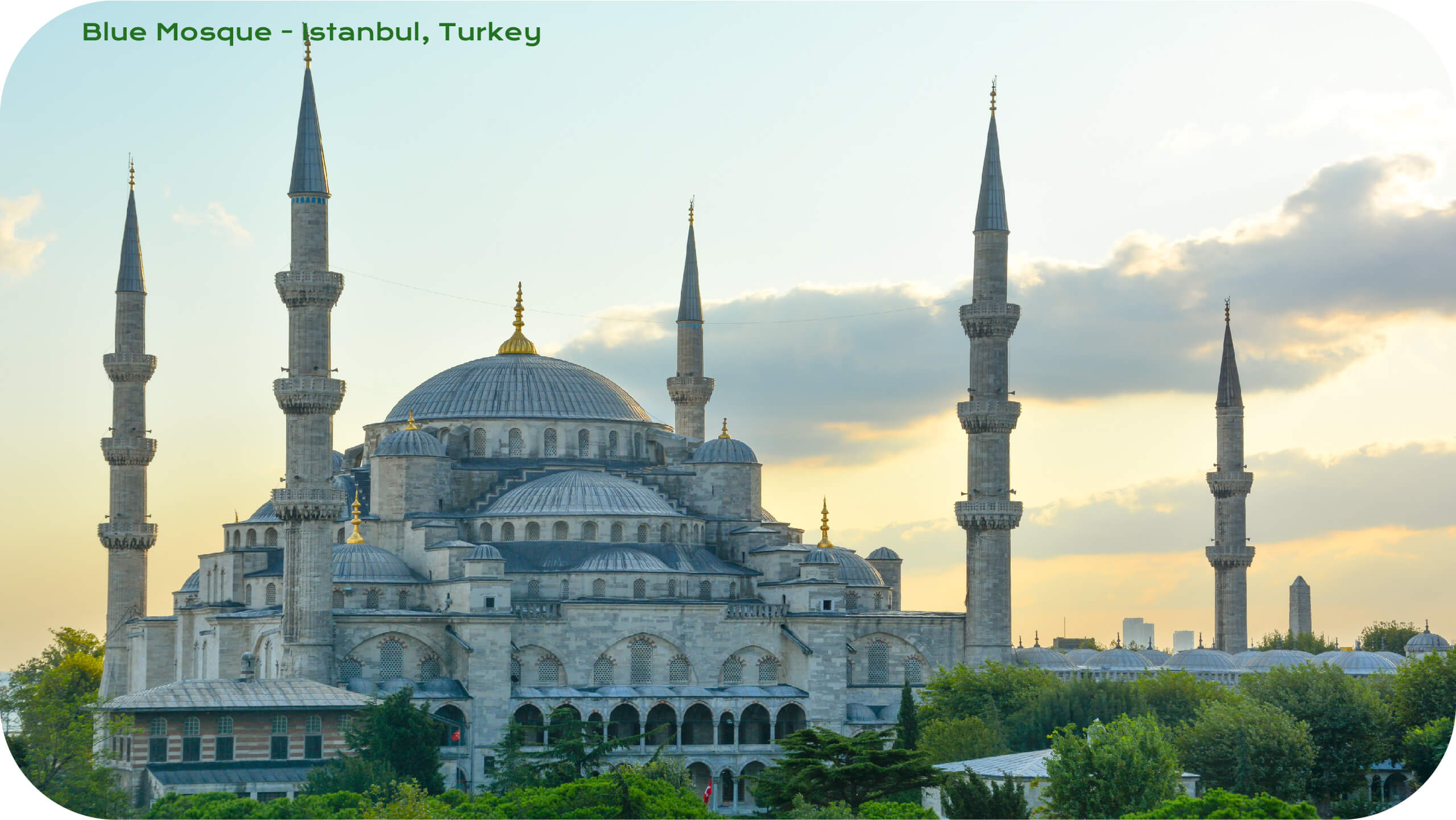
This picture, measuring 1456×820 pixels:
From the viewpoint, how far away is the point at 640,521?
5159 cm

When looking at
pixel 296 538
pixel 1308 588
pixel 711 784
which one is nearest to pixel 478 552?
pixel 296 538

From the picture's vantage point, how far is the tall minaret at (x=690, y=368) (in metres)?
59.8

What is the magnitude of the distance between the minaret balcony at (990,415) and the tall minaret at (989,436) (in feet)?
0.05

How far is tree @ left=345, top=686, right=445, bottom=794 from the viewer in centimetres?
4000

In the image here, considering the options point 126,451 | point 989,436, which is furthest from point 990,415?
point 126,451

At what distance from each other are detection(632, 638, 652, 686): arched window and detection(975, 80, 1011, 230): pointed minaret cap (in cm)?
1356

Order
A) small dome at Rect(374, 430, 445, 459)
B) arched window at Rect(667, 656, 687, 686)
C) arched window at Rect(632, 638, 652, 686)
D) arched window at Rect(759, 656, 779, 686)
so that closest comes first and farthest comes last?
arched window at Rect(632, 638, 652, 686), arched window at Rect(667, 656, 687, 686), arched window at Rect(759, 656, 779, 686), small dome at Rect(374, 430, 445, 459)

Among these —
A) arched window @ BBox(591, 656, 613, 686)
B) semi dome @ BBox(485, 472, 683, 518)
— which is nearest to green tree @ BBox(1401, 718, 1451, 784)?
arched window @ BBox(591, 656, 613, 686)

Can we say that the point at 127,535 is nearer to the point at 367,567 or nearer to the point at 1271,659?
the point at 367,567

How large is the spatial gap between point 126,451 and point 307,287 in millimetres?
10755

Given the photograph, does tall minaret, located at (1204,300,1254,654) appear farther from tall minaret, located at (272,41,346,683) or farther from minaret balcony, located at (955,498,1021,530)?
tall minaret, located at (272,41,346,683)

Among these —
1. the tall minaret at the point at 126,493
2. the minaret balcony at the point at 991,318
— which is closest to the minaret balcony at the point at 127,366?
the tall minaret at the point at 126,493

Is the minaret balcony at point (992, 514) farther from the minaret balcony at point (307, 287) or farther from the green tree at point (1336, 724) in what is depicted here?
the minaret balcony at point (307, 287)

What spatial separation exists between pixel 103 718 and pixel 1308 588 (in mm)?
55538
